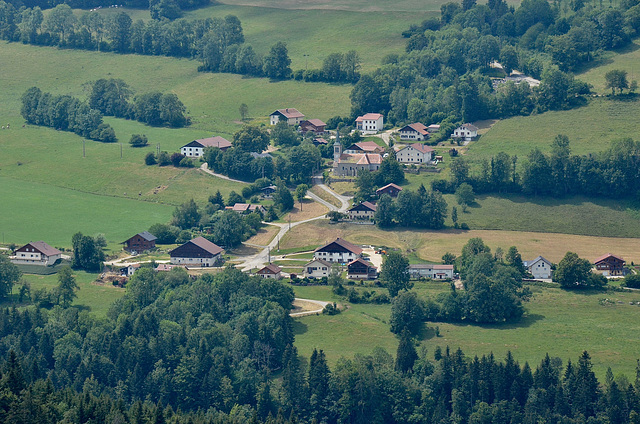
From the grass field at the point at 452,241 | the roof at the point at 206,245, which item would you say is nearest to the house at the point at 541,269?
the grass field at the point at 452,241

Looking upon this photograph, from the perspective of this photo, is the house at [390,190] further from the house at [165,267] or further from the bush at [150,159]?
the bush at [150,159]

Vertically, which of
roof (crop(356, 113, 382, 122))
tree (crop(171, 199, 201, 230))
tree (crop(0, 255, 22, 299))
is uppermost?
roof (crop(356, 113, 382, 122))

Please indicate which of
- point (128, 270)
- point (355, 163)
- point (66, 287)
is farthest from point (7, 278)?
point (355, 163)

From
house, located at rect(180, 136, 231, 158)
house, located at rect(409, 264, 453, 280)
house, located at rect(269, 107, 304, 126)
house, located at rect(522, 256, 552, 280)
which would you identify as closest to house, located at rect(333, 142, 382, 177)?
house, located at rect(180, 136, 231, 158)

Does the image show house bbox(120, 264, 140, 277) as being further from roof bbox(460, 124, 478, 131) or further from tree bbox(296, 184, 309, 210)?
roof bbox(460, 124, 478, 131)

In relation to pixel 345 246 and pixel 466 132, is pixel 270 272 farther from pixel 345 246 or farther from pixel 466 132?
pixel 466 132

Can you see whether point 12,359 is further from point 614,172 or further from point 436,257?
point 614,172

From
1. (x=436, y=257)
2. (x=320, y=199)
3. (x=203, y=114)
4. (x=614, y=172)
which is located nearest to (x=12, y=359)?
(x=436, y=257)
